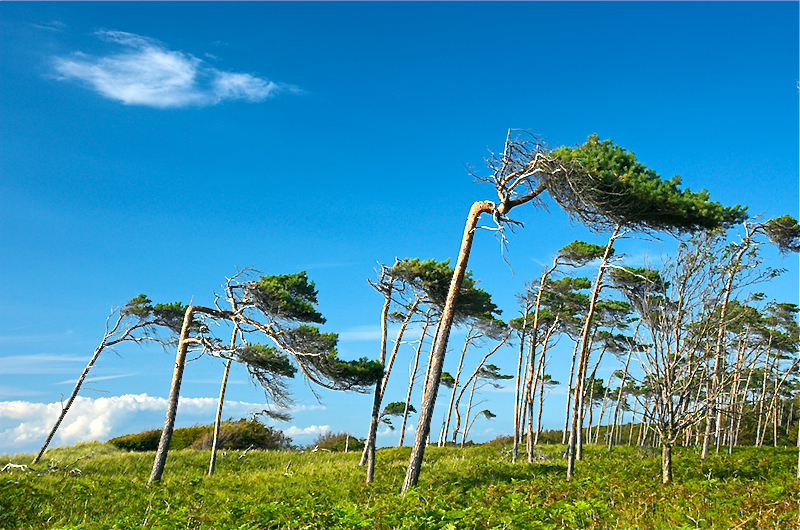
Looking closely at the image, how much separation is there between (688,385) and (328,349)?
10.1 m

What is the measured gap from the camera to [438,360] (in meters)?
13.2

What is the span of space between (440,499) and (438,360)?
341cm

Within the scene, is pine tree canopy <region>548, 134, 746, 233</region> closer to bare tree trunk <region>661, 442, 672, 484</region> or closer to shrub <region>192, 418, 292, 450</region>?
bare tree trunk <region>661, 442, 672, 484</region>

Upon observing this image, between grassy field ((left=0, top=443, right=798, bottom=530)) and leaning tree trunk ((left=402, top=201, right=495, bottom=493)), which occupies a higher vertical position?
leaning tree trunk ((left=402, top=201, right=495, bottom=493))

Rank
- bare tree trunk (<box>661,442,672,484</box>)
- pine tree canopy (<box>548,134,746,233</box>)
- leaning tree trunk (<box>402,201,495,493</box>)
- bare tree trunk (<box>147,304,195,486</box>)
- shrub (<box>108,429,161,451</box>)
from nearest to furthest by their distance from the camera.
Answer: pine tree canopy (<box>548,134,746,233</box>) → leaning tree trunk (<box>402,201,495,493</box>) → bare tree trunk (<box>661,442,672,484</box>) → bare tree trunk (<box>147,304,195,486</box>) → shrub (<box>108,429,161,451</box>)

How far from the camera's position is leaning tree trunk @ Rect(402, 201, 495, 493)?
12.9 m

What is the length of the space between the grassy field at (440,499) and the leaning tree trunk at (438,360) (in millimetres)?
649

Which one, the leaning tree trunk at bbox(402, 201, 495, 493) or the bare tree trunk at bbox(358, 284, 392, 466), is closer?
the leaning tree trunk at bbox(402, 201, 495, 493)

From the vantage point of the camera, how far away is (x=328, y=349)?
16109mm

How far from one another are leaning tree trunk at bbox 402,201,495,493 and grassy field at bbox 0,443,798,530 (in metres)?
0.65

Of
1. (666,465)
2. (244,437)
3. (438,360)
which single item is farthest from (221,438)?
(666,465)

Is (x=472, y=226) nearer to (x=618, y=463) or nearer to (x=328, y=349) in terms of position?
(x=328, y=349)

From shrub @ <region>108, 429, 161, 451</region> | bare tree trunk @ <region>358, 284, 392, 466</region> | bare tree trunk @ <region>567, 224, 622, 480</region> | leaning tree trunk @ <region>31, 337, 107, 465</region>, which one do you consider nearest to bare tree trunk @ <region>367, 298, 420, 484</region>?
bare tree trunk @ <region>358, 284, 392, 466</region>

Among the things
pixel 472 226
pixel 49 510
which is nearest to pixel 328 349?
pixel 472 226
